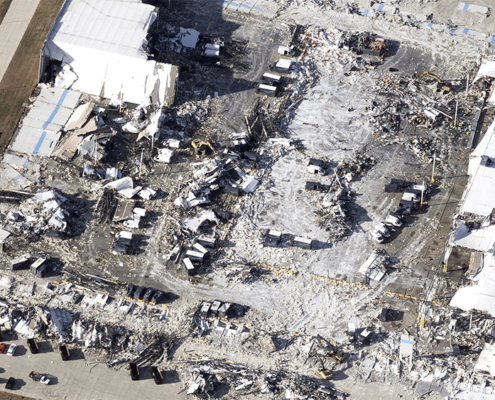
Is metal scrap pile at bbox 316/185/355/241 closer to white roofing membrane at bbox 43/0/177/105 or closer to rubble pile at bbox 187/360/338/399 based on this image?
rubble pile at bbox 187/360/338/399

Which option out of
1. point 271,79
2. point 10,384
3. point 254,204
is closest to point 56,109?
point 271,79

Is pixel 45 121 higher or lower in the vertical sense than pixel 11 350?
higher

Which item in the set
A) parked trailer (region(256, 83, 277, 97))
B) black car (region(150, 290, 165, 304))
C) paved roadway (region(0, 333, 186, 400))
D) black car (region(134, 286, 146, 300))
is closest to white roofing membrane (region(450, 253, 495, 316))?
paved roadway (region(0, 333, 186, 400))

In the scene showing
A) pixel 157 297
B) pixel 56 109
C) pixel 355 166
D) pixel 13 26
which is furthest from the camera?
pixel 13 26

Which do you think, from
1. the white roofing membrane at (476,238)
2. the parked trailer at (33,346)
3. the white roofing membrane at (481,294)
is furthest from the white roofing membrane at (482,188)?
the parked trailer at (33,346)

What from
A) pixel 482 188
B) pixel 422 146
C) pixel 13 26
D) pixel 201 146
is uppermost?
pixel 13 26

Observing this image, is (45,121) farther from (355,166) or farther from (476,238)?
(476,238)
